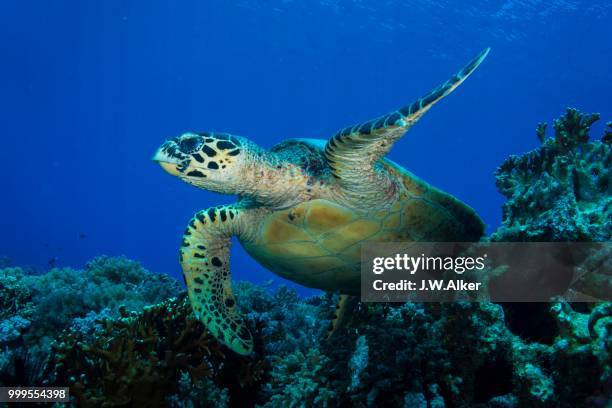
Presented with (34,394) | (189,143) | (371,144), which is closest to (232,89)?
(189,143)

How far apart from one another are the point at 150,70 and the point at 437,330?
9274 centimetres

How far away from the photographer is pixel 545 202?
109 inches

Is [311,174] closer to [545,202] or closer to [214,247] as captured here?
[214,247]

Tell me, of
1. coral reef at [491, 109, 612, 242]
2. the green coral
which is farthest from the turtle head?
→ coral reef at [491, 109, 612, 242]

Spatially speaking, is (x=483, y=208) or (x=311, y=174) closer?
(x=311, y=174)

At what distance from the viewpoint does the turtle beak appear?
327cm

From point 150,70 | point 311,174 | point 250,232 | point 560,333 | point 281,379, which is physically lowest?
point 281,379

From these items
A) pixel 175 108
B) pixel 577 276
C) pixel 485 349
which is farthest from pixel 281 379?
pixel 175 108

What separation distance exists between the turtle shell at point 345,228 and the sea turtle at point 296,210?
1 cm

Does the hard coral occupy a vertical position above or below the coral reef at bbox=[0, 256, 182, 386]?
below

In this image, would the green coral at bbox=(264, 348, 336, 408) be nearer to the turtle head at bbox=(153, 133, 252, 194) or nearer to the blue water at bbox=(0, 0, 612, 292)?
the turtle head at bbox=(153, 133, 252, 194)

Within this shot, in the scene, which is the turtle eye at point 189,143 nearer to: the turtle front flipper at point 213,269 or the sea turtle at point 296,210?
the sea turtle at point 296,210

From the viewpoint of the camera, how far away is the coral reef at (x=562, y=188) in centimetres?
241

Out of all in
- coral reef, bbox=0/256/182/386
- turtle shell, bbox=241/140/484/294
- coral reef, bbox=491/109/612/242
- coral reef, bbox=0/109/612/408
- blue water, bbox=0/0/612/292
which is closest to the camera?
coral reef, bbox=0/109/612/408
